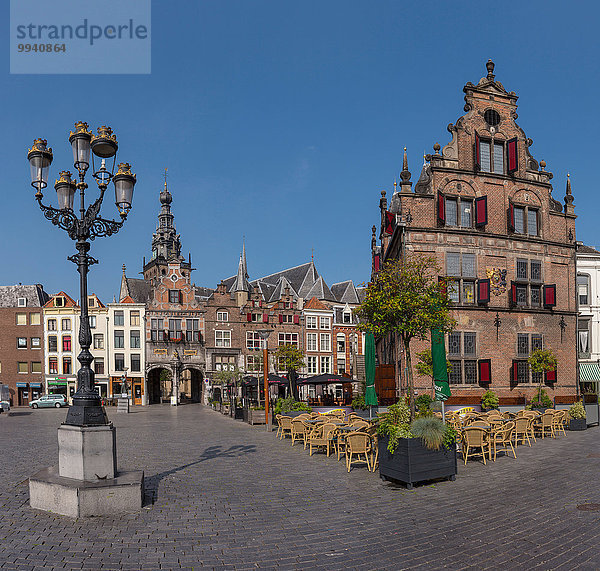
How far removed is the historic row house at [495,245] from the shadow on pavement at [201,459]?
13.6 meters

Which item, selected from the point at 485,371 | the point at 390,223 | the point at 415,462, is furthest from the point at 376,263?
the point at 415,462

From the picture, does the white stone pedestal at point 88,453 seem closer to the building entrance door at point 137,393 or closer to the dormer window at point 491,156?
the dormer window at point 491,156

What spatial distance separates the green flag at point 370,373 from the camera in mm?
18783

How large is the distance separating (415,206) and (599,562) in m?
23.9

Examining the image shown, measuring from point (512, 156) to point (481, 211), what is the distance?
13.1 feet

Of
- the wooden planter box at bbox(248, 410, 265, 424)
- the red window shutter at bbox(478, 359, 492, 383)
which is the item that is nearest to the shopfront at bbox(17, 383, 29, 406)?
the wooden planter box at bbox(248, 410, 265, 424)

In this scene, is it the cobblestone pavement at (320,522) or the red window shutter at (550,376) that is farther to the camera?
the red window shutter at (550,376)

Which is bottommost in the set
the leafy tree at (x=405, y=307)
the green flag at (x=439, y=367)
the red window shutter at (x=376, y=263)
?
the green flag at (x=439, y=367)

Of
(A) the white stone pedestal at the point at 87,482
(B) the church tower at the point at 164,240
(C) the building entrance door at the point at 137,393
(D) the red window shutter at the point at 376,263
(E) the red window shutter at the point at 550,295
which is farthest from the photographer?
(B) the church tower at the point at 164,240

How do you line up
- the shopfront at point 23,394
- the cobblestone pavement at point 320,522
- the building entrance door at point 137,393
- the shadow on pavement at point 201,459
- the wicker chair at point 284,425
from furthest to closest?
the building entrance door at point 137,393 → the shopfront at point 23,394 → the wicker chair at point 284,425 → the shadow on pavement at point 201,459 → the cobblestone pavement at point 320,522

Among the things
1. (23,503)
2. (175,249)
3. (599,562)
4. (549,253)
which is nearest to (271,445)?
(23,503)

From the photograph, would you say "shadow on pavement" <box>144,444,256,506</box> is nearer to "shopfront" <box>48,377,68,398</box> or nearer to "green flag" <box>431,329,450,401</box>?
"green flag" <box>431,329,450,401</box>

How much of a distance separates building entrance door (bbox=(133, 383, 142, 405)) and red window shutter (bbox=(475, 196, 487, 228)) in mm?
43646

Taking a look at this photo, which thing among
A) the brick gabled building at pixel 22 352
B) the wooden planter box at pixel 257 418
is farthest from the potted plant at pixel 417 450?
the brick gabled building at pixel 22 352
